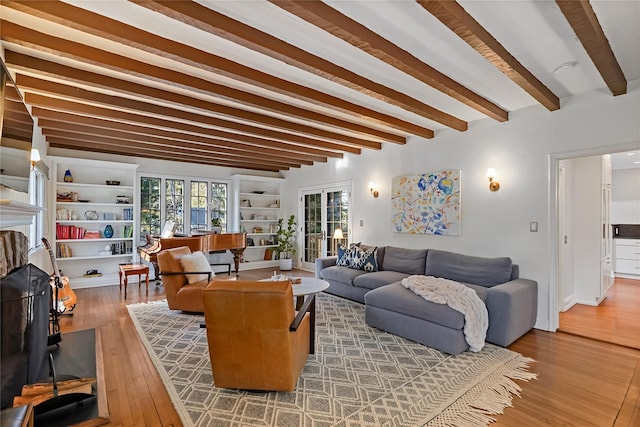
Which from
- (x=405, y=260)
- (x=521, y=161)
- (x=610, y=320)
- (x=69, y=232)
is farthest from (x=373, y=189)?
(x=69, y=232)

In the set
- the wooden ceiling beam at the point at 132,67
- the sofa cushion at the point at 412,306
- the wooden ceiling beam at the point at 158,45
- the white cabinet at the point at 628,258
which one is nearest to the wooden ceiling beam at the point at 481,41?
the wooden ceiling beam at the point at 158,45

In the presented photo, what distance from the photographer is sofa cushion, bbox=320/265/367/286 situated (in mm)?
4637

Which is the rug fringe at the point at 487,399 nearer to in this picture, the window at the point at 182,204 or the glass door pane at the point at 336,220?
the glass door pane at the point at 336,220

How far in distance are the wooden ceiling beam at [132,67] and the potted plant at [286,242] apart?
420 cm

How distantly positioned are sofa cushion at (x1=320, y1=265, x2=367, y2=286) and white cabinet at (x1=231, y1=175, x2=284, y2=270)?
3.21 m

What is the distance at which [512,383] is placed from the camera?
2426mm

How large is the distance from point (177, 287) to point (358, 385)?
8.99 ft

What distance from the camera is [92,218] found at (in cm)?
589

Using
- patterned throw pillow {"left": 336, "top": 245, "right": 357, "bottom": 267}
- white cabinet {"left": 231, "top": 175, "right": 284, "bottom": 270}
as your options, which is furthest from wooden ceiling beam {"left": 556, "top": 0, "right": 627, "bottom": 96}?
white cabinet {"left": 231, "top": 175, "right": 284, "bottom": 270}

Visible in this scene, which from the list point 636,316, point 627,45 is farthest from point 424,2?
point 636,316

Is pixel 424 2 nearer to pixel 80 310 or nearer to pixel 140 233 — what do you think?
pixel 80 310

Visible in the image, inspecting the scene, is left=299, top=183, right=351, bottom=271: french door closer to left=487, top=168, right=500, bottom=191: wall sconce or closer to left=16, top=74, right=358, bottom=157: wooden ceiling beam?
left=16, top=74, right=358, bottom=157: wooden ceiling beam

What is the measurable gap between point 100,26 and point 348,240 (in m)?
5.06

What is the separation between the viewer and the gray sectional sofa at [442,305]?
3.01m
